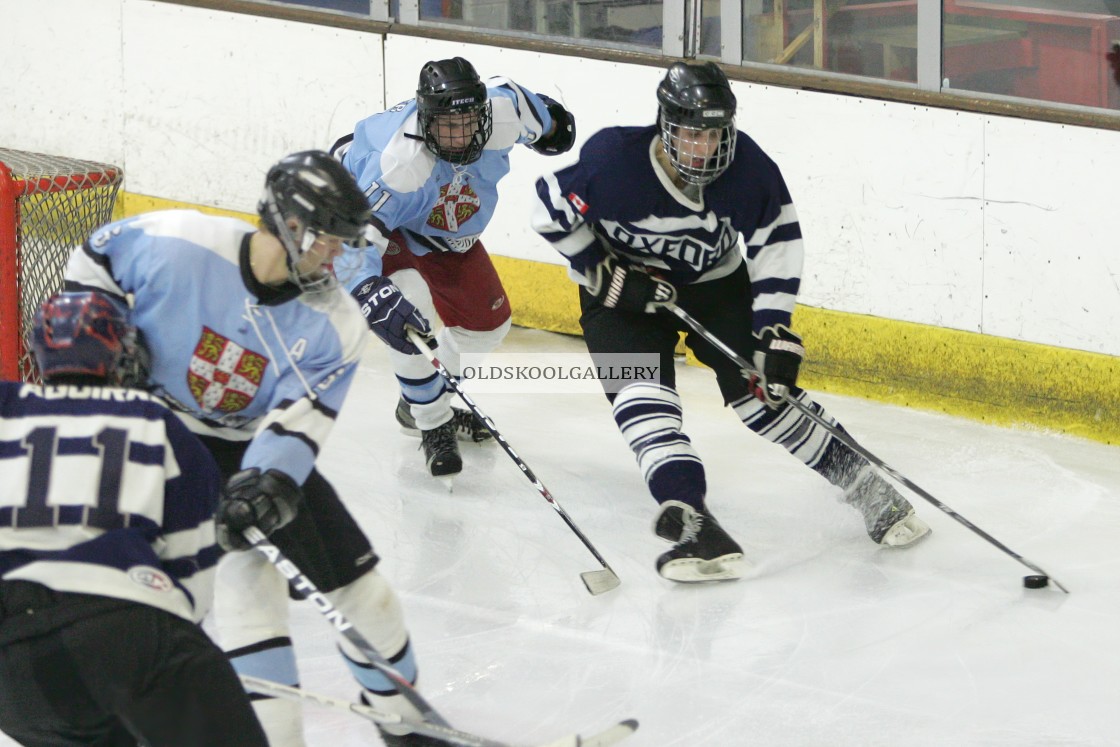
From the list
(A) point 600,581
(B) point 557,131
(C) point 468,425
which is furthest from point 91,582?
(C) point 468,425

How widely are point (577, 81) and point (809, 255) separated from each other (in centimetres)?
99

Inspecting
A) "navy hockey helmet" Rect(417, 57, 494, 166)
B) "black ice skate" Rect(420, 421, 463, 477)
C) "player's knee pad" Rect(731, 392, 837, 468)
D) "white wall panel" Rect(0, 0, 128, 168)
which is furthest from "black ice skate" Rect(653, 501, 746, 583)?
"white wall panel" Rect(0, 0, 128, 168)

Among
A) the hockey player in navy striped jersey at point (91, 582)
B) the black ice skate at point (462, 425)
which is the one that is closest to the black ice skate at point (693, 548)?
the black ice skate at point (462, 425)

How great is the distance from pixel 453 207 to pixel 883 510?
125 cm

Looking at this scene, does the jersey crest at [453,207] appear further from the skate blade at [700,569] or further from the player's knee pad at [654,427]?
the skate blade at [700,569]

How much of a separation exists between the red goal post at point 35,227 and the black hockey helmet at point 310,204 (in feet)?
4.97

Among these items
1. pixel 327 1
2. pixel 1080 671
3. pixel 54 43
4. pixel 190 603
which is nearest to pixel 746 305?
pixel 1080 671

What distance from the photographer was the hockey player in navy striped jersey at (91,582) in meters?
1.56

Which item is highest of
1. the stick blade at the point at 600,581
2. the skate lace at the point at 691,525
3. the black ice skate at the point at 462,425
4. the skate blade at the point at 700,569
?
the black ice skate at the point at 462,425

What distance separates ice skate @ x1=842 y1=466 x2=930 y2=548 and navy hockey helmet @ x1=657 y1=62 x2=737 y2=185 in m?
0.79

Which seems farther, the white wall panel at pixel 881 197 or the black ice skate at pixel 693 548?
the white wall panel at pixel 881 197

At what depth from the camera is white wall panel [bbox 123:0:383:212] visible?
207 inches

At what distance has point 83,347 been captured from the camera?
1.67 meters

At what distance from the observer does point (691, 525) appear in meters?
3.08
